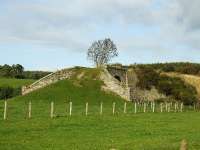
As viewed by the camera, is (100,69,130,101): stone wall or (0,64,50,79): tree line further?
(0,64,50,79): tree line

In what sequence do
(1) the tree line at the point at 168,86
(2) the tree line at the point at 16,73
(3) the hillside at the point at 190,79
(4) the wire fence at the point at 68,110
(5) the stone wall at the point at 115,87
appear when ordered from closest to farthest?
(4) the wire fence at the point at 68,110, (5) the stone wall at the point at 115,87, (1) the tree line at the point at 168,86, (3) the hillside at the point at 190,79, (2) the tree line at the point at 16,73

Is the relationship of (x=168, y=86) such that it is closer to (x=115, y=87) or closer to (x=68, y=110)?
(x=115, y=87)

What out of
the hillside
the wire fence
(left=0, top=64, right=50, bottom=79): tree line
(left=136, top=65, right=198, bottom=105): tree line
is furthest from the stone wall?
(left=0, top=64, right=50, bottom=79): tree line

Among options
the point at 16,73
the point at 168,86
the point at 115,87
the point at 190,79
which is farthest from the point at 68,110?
the point at 16,73

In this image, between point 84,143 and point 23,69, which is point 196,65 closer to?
point 23,69

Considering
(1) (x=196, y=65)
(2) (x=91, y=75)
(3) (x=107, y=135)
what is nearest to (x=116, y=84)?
(2) (x=91, y=75)

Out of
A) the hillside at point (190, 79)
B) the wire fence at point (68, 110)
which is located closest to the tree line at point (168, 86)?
the hillside at point (190, 79)

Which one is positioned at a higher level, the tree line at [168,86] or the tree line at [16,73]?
the tree line at [16,73]

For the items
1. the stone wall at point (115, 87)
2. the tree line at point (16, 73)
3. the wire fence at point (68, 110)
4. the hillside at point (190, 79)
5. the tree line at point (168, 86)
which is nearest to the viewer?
the wire fence at point (68, 110)

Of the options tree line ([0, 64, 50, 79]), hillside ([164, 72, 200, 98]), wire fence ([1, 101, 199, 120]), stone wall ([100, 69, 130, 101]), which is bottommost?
wire fence ([1, 101, 199, 120])

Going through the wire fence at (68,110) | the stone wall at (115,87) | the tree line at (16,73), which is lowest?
the wire fence at (68,110)

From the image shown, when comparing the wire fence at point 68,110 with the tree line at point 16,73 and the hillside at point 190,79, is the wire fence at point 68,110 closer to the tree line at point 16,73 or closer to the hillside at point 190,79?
the hillside at point 190,79

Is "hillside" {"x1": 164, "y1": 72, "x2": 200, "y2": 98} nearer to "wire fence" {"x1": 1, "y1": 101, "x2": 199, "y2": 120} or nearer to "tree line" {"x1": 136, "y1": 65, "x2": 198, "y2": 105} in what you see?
"tree line" {"x1": 136, "y1": 65, "x2": 198, "y2": 105}

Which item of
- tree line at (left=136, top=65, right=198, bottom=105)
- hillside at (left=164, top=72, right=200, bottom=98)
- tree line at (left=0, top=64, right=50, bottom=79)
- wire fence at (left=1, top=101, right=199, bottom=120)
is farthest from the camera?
tree line at (left=0, top=64, right=50, bottom=79)
